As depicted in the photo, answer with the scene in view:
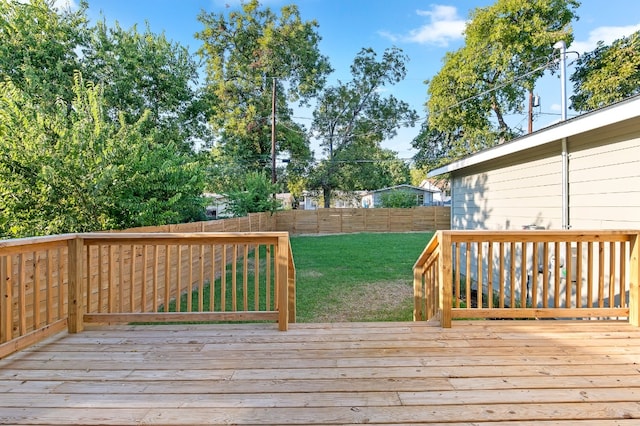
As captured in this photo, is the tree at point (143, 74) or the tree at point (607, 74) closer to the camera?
the tree at point (143, 74)

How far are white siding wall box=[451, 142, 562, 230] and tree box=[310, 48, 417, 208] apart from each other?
16500 millimetres

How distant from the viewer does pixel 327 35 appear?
77.7ft

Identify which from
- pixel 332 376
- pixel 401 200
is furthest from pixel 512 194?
pixel 401 200

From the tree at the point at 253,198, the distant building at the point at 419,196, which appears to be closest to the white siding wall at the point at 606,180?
the tree at the point at 253,198

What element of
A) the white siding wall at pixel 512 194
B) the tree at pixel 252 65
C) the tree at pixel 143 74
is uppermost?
the tree at pixel 252 65

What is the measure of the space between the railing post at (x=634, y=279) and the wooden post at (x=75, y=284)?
16.9 ft

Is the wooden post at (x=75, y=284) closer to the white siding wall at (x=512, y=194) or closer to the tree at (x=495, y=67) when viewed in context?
the white siding wall at (x=512, y=194)

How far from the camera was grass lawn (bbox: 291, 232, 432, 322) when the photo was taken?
528 centimetres

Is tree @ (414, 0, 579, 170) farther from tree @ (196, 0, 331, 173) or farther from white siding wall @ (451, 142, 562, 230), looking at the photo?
tree @ (196, 0, 331, 173)

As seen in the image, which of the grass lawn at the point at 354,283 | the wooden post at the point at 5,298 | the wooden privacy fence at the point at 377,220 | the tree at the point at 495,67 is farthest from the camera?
the wooden privacy fence at the point at 377,220

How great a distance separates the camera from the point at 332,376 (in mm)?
2201

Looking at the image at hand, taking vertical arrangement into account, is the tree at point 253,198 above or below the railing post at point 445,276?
above

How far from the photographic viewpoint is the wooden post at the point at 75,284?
3.01m

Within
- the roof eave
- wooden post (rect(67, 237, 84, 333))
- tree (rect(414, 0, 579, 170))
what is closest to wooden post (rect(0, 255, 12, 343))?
wooden post (rect(67, 237, 84, 333))
